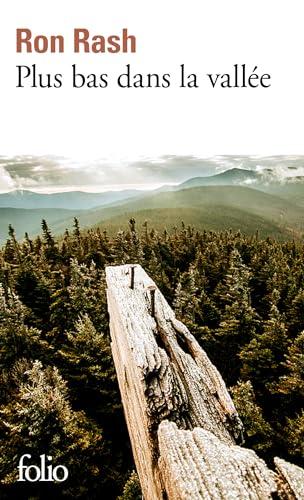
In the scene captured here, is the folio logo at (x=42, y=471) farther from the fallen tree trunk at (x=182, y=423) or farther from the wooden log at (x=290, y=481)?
the wooden log at (x=290, y=481)

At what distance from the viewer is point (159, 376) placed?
6668mm

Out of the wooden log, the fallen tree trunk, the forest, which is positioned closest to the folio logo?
the forest

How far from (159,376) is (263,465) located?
2736mm

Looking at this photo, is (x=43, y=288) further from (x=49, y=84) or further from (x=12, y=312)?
(x=49, y=84)

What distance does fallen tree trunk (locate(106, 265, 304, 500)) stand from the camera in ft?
13.1

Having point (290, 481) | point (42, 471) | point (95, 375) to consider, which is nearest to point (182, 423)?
point (290, 481)

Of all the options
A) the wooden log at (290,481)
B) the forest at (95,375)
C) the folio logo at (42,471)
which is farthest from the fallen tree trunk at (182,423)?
the forest at (95,375)

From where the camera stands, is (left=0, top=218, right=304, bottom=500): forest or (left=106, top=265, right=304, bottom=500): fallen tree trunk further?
(left=0, top=218, right=304, bottom=500): forest

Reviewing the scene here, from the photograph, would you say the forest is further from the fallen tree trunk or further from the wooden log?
the wooden log

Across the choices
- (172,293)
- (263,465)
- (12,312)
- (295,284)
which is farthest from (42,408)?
(295,284)

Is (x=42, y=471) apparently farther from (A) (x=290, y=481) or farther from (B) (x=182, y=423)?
(A) (x=290, y=481)

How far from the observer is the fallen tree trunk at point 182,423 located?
401cm

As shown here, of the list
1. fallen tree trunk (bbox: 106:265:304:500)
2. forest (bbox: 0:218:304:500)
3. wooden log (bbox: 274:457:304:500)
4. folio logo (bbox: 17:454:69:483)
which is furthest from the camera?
forest (bbox: 0:218:304:500)

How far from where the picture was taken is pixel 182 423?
607 cm
